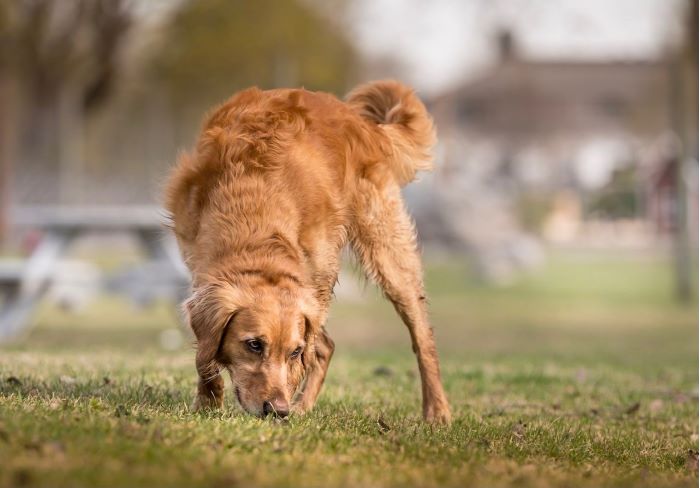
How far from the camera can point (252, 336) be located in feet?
17.3

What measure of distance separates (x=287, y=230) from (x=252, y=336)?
626mm

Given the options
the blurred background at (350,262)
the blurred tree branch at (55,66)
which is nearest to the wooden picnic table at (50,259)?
the blurred background at (350,262)

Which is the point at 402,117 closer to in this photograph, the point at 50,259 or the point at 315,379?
the point at 315,379

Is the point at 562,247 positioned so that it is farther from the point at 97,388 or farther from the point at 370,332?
the point at 97,388

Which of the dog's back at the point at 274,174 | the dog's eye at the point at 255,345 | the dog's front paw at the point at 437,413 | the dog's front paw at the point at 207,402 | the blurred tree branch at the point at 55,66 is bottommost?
the dog's front paw at the point at 437,413

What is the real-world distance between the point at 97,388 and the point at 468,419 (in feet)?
6.47

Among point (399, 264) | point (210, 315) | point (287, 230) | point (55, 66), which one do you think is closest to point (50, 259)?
point (399, 264)

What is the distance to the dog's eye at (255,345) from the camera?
5.29 m

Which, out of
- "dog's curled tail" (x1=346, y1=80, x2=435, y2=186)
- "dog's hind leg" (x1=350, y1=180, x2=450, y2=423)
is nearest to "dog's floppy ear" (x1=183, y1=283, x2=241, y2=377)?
"dog's hind leg" (x1=350, y1=180, x2=450, y2=423)

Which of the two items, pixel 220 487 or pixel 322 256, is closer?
pixel 220 487

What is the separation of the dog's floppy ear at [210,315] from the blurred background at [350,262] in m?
1.15

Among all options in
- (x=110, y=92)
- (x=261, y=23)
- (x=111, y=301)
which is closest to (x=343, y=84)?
(x=261, y=23)

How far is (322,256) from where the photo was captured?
588 cm

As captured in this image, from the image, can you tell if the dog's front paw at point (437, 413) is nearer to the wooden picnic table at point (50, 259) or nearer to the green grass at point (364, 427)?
the green grass at point (364, 427)
